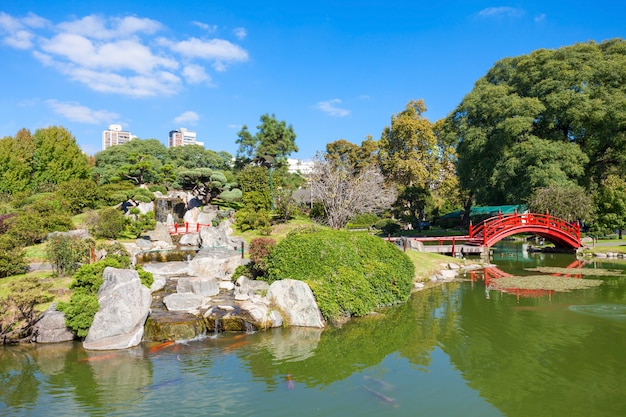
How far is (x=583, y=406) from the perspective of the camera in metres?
6.94

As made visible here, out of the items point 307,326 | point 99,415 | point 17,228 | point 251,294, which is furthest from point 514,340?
point 17,228

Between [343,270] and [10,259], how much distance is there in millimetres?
11312

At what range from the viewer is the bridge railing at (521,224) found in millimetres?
25938

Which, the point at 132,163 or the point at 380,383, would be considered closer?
the point at 380,383

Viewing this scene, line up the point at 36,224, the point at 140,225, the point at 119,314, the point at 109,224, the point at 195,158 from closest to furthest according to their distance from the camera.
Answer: the point at 119,314 < the point at 36,224 < the point at 109,224 < the point at 140,225 < the point at 195,158

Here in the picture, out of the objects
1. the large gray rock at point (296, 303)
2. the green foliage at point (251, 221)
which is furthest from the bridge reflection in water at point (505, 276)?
the green foliage at point (251, 221)

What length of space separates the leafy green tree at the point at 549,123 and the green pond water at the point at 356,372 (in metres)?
19.1

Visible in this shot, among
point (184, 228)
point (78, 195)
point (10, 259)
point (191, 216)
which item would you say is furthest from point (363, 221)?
point (10, 259)

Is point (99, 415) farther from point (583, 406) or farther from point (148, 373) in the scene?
point (583, 406)

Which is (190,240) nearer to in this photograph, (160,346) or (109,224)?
(109,224)

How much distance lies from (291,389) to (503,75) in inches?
1410

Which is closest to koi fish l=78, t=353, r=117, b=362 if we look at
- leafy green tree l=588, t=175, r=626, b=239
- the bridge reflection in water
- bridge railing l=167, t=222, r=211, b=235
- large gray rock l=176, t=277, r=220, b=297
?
large gray rock l=176, t=277, r=220, b=297

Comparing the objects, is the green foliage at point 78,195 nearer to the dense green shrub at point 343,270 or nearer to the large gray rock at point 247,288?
the large gray rock at point 247,288

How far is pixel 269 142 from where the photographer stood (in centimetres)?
4706
